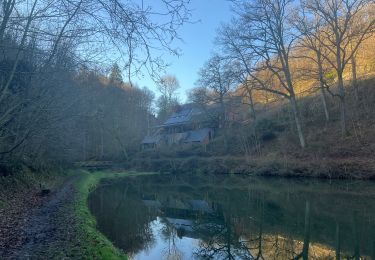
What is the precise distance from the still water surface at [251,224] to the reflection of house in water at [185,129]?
1170 inches

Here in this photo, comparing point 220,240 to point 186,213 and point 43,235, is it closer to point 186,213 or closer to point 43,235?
point 43,235

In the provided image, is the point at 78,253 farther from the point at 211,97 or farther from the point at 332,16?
the point at 211,97

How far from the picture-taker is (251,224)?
1084 centimetres

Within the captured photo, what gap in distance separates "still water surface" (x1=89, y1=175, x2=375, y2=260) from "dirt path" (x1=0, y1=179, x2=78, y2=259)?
1606mm

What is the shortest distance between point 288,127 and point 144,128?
131 feet

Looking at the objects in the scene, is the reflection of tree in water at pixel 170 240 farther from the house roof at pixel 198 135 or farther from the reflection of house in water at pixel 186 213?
the house roof at pixel 198 135

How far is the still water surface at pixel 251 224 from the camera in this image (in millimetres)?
8211

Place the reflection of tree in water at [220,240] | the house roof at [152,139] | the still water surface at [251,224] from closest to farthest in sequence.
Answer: the still water surface at [251,224] < the reflection of tree in water at [220,240] < the house roof at [152,139]

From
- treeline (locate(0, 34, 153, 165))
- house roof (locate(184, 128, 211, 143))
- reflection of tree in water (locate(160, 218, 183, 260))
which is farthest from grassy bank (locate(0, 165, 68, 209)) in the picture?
house roof (locate(184, 128, 211, 143))

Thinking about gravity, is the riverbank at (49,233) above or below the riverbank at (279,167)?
below

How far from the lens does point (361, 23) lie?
958 inches

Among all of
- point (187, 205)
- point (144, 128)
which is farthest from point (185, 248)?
point (144, 128)

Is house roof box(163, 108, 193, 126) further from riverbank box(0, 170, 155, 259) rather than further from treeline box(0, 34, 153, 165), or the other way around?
riverbank box(0, 170, 155, 259)

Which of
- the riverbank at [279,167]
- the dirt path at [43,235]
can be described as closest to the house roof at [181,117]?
the riverbank at [279,167]
